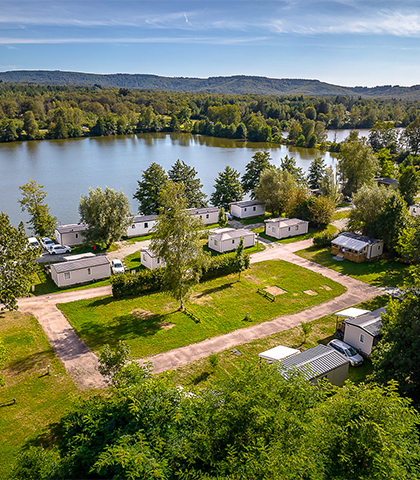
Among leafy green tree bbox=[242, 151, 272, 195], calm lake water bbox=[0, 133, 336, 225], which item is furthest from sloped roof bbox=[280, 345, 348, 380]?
calm lake water bbox=[0, 133, 336, 225]

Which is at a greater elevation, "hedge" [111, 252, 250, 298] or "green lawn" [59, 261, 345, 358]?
"hedge" [111, 252, 250, 298]

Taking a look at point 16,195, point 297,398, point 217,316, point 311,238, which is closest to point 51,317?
point 217,316

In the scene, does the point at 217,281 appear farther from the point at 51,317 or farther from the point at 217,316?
the point at 51,317

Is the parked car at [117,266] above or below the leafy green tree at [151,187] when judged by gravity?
below

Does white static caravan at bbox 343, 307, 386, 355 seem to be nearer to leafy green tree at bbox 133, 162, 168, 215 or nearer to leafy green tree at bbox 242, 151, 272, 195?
leafy green tree at bbox 133, 162, 168, 215

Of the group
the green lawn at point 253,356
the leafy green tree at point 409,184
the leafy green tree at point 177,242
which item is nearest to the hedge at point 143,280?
the leafy green tree at point 177,242

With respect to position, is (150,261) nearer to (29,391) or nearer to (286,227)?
(29,391)

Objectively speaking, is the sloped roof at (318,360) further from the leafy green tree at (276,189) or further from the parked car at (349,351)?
the leafy green tree at (276,189)

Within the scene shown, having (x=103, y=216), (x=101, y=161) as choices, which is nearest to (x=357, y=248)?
(x=103, y=216)
